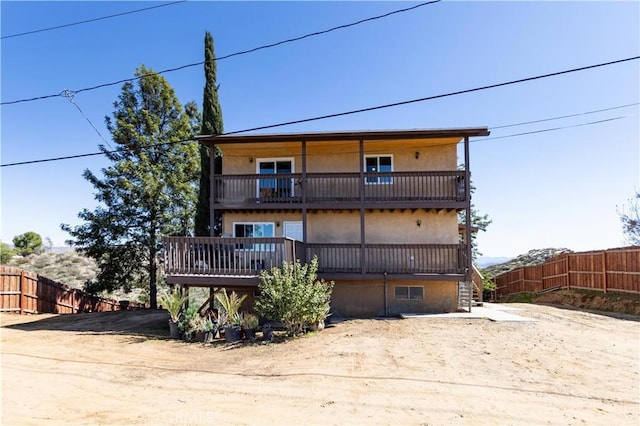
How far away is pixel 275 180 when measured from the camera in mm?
14633

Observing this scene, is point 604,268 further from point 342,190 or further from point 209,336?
point 209,336

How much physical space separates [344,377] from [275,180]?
9510mm

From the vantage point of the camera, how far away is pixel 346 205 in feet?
45.0

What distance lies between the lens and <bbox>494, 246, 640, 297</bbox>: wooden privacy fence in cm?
1520

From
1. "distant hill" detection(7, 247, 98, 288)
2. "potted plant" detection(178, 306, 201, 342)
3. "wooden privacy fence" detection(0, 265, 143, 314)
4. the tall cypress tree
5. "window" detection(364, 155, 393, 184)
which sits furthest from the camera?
"distant hill" detection(7, 247, 98, 288)

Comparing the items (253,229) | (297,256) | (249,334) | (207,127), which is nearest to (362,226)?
(297,256)

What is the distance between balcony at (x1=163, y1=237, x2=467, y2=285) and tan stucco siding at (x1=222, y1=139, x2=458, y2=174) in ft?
11.4

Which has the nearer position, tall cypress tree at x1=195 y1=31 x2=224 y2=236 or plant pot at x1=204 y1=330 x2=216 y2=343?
plant pot at x1=204 y1=330 x2=216 y2=343

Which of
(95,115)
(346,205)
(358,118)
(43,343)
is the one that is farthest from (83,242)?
(358,118)

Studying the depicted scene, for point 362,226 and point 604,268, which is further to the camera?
point 604,268

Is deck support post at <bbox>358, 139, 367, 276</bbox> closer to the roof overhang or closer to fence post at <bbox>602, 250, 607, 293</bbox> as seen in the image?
the roof overhang

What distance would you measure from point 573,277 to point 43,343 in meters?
23.4

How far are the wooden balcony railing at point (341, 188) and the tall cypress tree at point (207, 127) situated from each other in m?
2.96

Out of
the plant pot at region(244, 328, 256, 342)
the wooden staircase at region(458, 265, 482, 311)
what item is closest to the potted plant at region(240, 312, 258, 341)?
the plant pot at region(244, 328, 256, 342)
